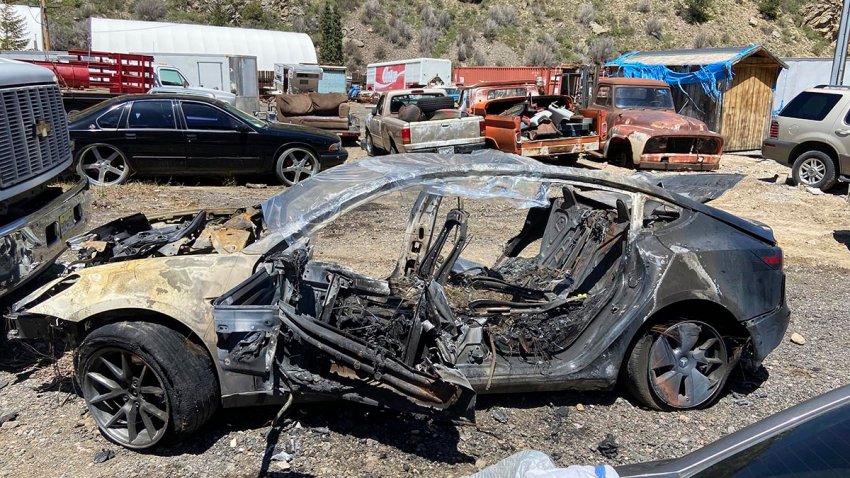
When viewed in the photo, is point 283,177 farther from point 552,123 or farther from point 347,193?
point 347,193

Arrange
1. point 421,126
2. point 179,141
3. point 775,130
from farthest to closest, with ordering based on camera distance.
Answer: point 421,126, point 775,130, point 179,141

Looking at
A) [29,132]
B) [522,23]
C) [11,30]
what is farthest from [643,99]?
[11,30]

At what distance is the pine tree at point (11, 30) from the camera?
32.2m

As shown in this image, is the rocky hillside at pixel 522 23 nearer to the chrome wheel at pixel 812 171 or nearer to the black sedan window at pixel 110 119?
the chrome wheel at pixel 812 171

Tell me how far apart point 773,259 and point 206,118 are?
943 centimetres

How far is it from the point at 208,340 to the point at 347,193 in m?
1.11

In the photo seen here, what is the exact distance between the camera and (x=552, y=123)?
47.3ft

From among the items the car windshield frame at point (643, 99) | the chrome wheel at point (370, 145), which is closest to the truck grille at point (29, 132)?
the chrome wheel at point (370, 145)

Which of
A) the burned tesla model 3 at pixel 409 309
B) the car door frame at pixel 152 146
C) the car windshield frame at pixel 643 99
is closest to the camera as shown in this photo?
the burned tesla model 3 at pixel 409 309

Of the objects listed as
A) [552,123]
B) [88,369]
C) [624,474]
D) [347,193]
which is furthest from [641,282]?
[552,123]

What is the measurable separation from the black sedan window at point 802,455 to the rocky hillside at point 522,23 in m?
40.6

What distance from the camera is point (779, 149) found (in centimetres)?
1285

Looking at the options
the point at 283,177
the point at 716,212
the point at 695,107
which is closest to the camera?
the point at 716,212

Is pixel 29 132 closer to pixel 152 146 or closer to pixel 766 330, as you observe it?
pixel 766 330
